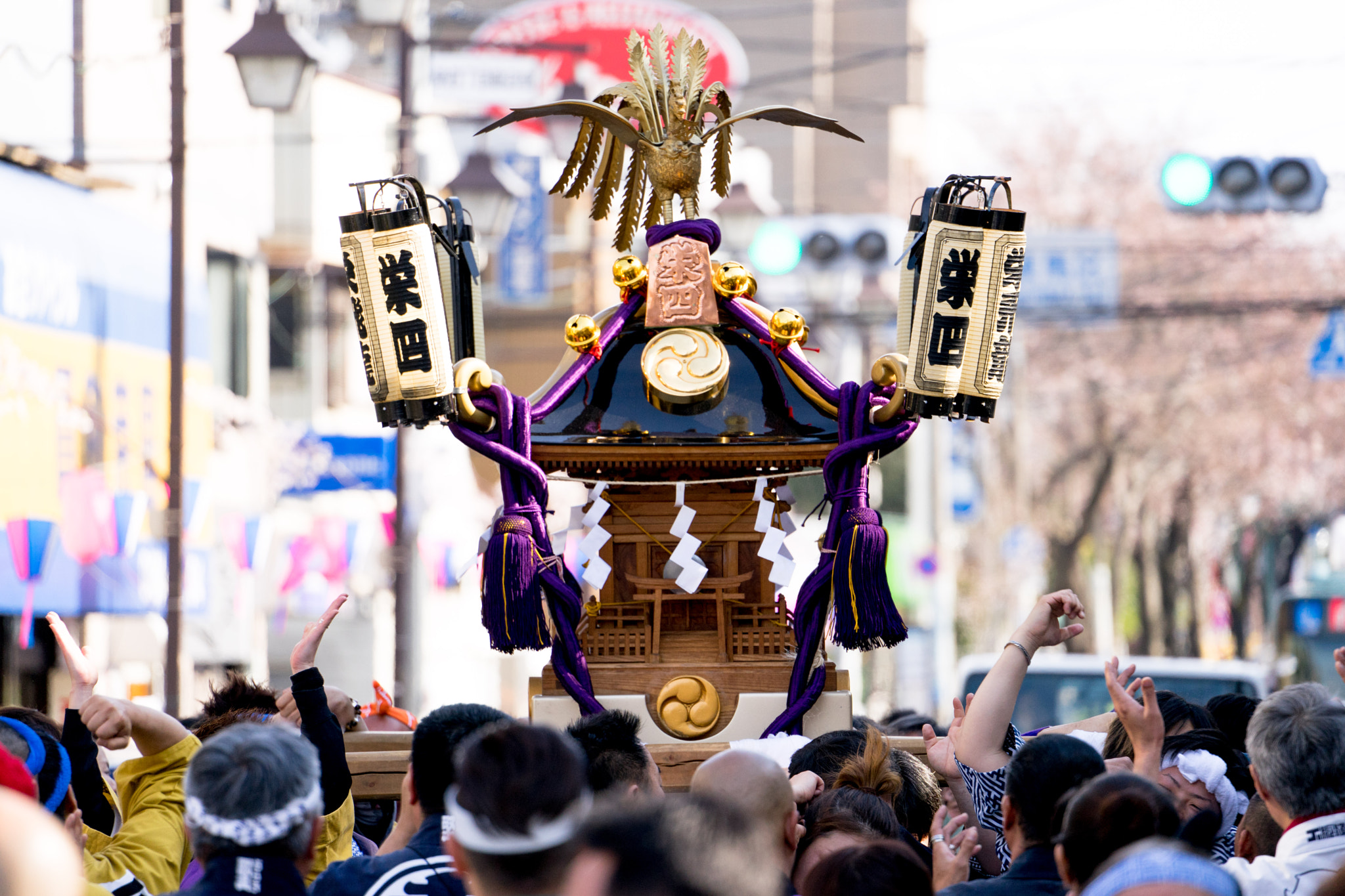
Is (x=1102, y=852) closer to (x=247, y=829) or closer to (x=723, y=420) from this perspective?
(x=247, y=829)

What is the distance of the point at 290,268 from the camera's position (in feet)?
70.8

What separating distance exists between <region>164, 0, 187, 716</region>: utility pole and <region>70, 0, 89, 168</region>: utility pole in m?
4.70

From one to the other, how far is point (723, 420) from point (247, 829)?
2.91 m

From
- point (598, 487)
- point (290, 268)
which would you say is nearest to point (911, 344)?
point (598, 487)

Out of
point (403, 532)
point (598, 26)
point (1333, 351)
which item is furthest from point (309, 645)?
point (598, 26)

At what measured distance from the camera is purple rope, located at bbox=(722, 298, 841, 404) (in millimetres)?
5820

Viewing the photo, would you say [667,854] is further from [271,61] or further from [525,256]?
[525,256]

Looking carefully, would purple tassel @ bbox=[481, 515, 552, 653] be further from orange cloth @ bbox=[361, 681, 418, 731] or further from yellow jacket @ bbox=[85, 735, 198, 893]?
orange cloth @ bbox=[361, 681, 418, 731]

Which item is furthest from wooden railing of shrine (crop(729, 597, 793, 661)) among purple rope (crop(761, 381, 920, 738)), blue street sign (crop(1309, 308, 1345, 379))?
blue street sign (crop(1309, 308, 1345, 379))

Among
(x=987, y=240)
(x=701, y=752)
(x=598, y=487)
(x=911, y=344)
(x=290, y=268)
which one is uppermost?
(x=290, y=268)

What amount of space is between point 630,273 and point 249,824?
125 inches

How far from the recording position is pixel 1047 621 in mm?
4812

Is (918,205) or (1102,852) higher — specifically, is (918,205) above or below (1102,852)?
above

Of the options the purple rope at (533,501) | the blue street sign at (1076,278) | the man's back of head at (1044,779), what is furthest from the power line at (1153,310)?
the man's back of head at (1044,779)
